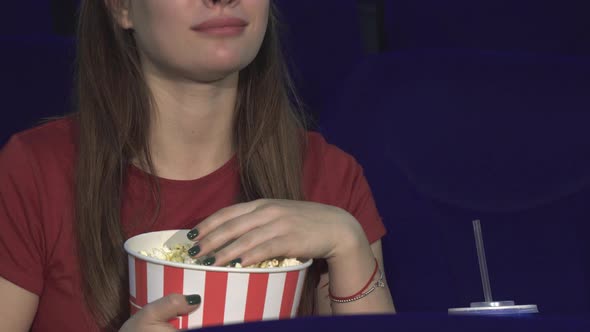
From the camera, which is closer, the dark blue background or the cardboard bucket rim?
the cardboard bucket rim

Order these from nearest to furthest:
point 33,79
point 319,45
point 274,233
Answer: point 274,233 < point 33,79 < point 319,45

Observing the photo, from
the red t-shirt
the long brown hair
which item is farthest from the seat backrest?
the red t-shirt

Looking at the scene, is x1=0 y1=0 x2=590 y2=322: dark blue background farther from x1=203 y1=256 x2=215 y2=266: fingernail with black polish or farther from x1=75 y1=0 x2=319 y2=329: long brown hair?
x1=203 y1=256 x2=215 y2=266: fingernail with black polish

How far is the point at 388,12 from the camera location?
1.21 metres

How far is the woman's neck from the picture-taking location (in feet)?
2.92

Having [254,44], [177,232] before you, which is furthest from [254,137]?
[177,232]

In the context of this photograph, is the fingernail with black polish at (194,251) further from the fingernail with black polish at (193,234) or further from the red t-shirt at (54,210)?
the red t-shirt at (54,210)

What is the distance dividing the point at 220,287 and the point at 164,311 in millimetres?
39

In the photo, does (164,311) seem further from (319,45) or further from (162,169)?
(319,45)

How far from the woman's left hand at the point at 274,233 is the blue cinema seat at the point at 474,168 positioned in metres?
0.28

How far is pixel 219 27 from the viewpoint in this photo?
2.61 ft

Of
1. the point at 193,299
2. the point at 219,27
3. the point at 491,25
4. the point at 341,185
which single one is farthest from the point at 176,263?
the point at 491,25

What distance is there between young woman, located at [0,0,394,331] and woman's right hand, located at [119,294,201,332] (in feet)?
0.42

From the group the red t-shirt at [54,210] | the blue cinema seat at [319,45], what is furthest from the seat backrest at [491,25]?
the red t-shirt at [54,210]
